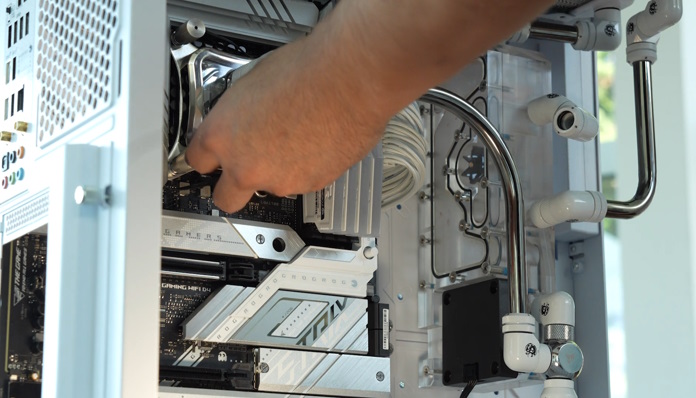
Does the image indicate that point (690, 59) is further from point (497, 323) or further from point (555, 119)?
point (497, 323)

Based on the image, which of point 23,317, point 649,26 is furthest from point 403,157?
point 23,317

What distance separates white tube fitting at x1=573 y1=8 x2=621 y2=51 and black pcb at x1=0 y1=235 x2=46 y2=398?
4.05 ft

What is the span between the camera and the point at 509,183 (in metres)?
2.03

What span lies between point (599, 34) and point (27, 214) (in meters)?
1.24

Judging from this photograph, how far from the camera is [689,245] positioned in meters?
3.57

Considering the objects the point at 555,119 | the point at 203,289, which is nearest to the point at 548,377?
the point at 555,119

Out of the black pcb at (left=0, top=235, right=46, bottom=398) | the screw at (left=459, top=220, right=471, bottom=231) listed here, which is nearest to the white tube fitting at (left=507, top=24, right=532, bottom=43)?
the screw at (left=459, top=220, right=471, bottom=231)

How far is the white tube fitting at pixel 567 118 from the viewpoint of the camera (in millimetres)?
2107

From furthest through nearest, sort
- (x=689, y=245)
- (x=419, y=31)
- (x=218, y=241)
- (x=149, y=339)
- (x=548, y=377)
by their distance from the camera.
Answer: (x=689, y=245), (x=548, y=377), (x=218, y=241), (x=149, y=339), (x=419, y=31)

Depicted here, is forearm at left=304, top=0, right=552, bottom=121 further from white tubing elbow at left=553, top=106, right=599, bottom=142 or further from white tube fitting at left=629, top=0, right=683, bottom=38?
white tube fitting at left=629, top=0, right=683, bottom=38

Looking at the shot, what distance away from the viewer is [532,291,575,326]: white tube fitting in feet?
6.61

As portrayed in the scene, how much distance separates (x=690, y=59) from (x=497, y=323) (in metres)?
1.98

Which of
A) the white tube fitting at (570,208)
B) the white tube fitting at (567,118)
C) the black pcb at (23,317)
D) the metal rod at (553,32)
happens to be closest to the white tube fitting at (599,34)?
the metal rod at (553,32)

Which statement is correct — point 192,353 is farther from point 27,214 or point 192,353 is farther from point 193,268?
point 27,214
